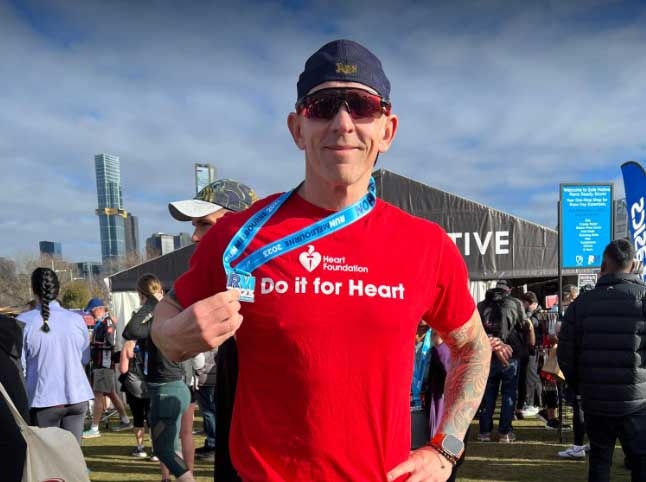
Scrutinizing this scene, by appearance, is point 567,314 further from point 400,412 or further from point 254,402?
point 254,402

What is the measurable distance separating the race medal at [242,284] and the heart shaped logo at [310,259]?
0.16 m

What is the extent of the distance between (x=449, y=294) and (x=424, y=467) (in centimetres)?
51

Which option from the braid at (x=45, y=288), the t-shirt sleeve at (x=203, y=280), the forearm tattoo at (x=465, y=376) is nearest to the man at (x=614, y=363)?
the forearm tattoo at (x=465, y=376)

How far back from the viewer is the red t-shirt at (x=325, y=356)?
1301 mm

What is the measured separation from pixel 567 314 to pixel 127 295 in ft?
31.6

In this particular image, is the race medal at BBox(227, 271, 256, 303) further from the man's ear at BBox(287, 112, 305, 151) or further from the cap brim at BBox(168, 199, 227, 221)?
the cap brim at BBox(168, 199, 227, 221)

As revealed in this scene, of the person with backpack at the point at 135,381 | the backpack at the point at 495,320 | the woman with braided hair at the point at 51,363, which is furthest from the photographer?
the backpack at the point at 495,320

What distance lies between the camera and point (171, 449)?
4.22m

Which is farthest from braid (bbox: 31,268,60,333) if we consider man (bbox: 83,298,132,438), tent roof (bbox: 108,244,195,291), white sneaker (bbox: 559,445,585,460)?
tent roof (bbox: 108,244,195,291)

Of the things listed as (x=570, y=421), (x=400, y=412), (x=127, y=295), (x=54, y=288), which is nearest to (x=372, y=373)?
(x=400, y=412)

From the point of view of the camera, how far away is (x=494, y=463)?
227 inches

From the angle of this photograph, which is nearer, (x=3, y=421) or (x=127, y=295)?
(x=3, y=421)

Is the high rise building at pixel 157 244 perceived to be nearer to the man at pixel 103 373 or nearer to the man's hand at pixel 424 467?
the man at pixel 103 373

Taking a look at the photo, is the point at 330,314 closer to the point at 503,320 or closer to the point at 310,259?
the point at 310,259
